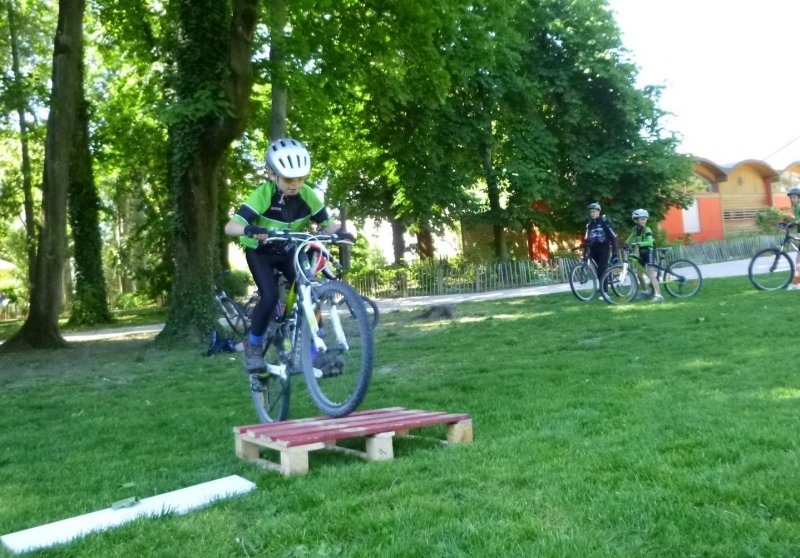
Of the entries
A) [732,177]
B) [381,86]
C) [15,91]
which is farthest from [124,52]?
[732,177]

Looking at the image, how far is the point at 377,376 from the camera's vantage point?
8867 mm

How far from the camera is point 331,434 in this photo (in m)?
4.58

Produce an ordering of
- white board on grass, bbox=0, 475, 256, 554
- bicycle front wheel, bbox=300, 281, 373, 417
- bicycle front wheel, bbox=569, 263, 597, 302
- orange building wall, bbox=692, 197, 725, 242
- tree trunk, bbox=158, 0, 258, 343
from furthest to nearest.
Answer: orange building wall, bbox=692, 197, 725, 242
bicycle front wheel, bbox=569, 263, 597, 302
tree trunk, bbox=158, 0, 258, 343
bicycle front wheel, bbox=300, 281, 373, 417
white board on grass, bbox=0, 475, 256, 554

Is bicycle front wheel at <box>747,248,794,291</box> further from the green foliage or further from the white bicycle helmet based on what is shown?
the green foliage

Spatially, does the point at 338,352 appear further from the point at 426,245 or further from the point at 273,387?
the point at 426,245

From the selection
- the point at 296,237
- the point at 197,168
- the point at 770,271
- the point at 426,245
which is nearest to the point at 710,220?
the point at 426,245

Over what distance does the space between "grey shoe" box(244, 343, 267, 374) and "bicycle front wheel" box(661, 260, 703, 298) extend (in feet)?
36.8

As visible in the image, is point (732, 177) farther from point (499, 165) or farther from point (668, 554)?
point (668, 554)

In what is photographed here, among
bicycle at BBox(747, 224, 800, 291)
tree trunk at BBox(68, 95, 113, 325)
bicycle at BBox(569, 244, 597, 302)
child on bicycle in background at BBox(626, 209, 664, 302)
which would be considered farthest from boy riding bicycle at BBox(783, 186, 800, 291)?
tree trunk at BBox(68, 95, 113, 325)

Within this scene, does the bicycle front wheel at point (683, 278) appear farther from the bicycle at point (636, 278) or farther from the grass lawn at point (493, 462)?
the grass lawn at point (493, 462)

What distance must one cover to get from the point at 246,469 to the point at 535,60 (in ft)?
94.6

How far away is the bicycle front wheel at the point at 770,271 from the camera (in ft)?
49.2

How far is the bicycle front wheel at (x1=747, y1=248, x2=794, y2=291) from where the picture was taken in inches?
590

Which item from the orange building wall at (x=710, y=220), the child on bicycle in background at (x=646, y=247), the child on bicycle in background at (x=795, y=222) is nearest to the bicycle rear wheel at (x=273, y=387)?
the child on bicycle in background at (x=646, y=247)
